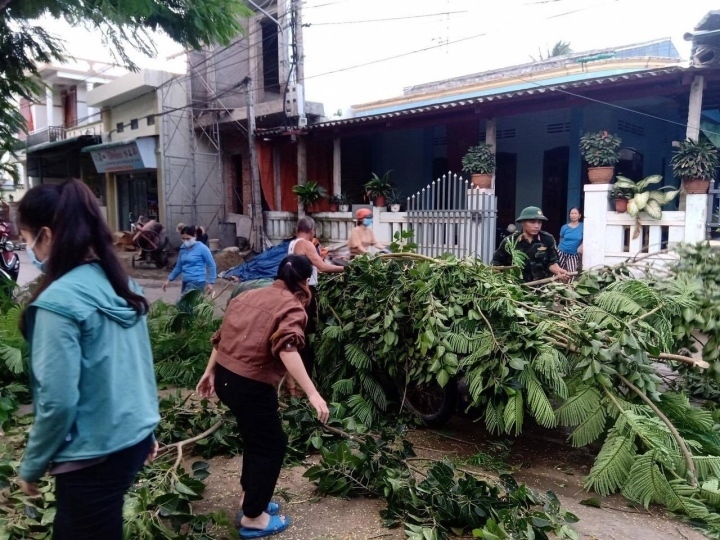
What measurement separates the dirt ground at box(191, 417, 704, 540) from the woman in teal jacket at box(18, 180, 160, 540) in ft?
4.34

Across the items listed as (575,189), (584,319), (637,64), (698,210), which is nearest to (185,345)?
(584,319)

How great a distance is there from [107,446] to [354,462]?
169 cm

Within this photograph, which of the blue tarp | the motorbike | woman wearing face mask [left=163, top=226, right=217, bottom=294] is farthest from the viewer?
the blue tarp

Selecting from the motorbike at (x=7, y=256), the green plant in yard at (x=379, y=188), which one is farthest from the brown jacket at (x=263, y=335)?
the motorbike at (x=7, y=256)

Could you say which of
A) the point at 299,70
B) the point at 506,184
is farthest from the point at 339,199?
the point at 506,184

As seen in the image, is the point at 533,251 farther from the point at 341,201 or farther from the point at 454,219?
the point at 341,201

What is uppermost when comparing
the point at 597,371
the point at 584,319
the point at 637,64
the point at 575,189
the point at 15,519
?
the point at 637,64

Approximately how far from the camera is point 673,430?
311cm

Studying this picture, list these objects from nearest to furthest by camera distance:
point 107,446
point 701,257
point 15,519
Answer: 1. point 107,446
2. point 15,519
3. point 701,257

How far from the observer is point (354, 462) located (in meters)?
3.08

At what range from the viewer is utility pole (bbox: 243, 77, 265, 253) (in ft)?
44.3

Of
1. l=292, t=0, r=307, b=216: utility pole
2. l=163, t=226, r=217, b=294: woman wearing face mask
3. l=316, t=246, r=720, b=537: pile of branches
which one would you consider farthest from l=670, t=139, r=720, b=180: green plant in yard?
l=292, t=0, r=307, b=216: utility pole

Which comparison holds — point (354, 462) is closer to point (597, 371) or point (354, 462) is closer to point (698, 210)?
point (597, 371)

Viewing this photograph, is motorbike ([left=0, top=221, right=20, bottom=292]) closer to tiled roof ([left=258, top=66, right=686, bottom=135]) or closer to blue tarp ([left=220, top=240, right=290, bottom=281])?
blue tarp ([left=220, top=240, right=290, bottom=281])
